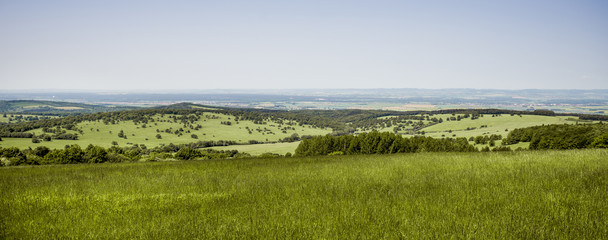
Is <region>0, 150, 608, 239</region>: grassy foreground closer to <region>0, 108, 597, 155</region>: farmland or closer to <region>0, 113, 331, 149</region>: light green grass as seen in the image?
<region>0, 108, 597, 155</region>: farmland

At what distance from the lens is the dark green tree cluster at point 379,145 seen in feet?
178

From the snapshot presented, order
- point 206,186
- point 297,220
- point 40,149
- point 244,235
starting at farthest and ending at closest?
1. point 40,149
2. point 206,186
3. point 297,220
4. point 244,235

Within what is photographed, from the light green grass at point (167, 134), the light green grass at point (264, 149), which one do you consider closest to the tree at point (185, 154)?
the light green grass at point (264, 149)

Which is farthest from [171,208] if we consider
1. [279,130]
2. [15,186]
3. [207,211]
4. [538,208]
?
[279,130]

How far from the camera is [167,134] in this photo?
463 ft

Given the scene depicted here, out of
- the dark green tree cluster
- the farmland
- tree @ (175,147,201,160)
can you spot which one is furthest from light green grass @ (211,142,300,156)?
tree @ (175,147,201,160)

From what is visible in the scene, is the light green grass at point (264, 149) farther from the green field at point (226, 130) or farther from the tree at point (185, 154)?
the tree at point (185, 154)

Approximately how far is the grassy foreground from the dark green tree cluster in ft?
139

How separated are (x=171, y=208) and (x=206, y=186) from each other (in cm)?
233

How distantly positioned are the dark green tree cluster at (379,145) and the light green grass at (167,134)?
76462mm

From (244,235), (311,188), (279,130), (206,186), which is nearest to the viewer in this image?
(244,235)

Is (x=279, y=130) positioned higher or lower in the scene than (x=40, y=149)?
lower

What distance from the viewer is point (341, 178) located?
10.3 m

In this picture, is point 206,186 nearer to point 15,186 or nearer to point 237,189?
point 237,189
